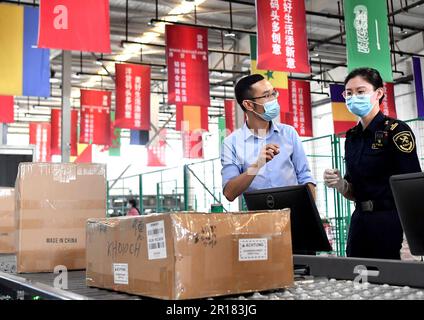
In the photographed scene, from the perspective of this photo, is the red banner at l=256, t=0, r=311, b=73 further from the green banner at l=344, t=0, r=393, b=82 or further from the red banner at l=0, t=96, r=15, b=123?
the red banner at l=0, t=96, r=15, b=123

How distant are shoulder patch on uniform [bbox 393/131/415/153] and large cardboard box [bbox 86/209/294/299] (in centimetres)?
107

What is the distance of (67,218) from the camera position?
204 cm

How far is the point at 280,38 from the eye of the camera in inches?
241

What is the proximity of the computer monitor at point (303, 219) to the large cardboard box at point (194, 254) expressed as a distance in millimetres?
344

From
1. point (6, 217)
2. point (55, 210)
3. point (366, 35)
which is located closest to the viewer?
point (55, 210)

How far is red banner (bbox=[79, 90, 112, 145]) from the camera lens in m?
10.2

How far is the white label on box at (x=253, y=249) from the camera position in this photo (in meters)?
1.31

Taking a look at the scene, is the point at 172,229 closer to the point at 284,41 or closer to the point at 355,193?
the point at 355,193

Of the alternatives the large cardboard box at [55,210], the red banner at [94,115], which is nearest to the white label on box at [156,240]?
the large cardboard box at [55,210]

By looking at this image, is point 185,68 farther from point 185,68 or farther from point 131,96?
point 131,96

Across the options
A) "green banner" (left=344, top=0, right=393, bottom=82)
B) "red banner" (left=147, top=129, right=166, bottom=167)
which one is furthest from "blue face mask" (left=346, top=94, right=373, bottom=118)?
"red banner" (left=147, top=129, right=166, bottom=167)

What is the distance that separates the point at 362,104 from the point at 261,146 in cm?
52

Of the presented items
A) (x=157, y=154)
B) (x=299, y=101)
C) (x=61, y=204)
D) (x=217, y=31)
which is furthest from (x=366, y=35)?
(x=157, y=154)
